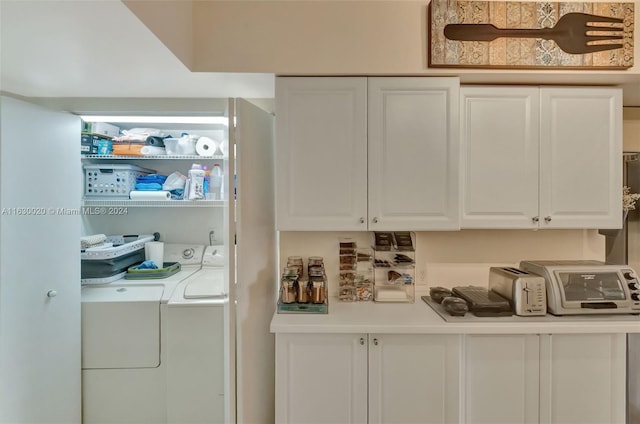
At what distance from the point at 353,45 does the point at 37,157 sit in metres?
1.88

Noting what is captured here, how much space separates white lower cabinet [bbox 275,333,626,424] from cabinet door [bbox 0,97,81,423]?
56.3 inches

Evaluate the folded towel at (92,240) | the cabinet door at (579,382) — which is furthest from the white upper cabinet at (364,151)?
the folded towel at (92,240)

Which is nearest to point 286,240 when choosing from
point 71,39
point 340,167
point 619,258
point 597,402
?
point 340,167

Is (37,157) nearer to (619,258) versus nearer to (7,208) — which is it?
(7,208)

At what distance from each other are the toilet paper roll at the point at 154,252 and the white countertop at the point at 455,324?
4.54 ft

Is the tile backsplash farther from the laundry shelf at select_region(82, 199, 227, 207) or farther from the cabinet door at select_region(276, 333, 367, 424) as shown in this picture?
the laundry shelf at select_region(82, 199, 227, 207)

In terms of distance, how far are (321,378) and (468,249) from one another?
1.27m

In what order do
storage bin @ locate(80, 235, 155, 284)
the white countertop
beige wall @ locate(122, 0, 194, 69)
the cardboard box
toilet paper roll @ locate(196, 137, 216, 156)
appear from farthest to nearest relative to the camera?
toilet paper roll @ locate(196, 137, 216, 156)
the cardboard box
storage bin @ locate(80, 235, 155, 284)
the white countertop
beige wall @ locate(122, 0, 194, 69)

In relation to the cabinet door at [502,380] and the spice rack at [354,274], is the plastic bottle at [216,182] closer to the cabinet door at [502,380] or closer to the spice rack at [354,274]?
the spice rack at [354,274]

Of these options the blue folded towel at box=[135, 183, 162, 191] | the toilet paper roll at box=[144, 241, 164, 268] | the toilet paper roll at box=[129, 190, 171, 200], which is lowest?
the toilet paper roll at box=[144, 241, 164, 268]

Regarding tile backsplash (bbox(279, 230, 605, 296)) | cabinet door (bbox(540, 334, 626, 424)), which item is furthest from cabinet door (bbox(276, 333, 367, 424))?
cabinet door (bbox(540, 334, 626, 424))

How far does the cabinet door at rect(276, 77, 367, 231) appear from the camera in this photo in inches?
58.4

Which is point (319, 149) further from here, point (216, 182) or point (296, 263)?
point (216, 182)

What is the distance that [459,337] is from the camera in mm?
1361
